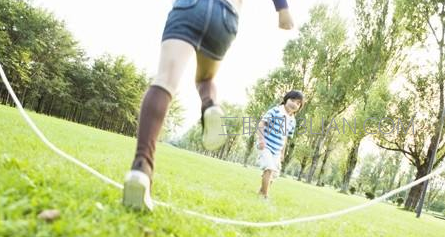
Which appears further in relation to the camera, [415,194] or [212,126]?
[415,194]

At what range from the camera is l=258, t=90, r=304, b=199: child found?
522 cm

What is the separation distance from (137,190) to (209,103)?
2.40 ft

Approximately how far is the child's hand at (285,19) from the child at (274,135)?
3.04m

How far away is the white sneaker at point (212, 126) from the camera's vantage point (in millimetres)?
2125

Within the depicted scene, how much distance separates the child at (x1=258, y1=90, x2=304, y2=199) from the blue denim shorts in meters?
3.41

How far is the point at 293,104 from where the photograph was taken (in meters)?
5.43

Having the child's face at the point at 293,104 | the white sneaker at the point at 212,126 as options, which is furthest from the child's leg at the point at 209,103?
the child's face at the point at 293,104

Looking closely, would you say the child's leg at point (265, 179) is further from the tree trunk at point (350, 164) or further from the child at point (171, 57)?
the tree trunk at point (350, 164)

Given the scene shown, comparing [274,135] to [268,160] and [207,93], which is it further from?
[207,93]

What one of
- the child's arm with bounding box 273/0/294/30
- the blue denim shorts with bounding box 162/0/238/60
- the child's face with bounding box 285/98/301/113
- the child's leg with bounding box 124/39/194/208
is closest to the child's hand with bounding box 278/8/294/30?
the child's arm with bounding box 273/0/294/30

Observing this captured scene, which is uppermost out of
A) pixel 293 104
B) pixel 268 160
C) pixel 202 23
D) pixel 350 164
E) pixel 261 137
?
pixel 293 104

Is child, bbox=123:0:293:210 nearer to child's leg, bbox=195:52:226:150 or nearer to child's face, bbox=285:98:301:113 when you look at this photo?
child's leg, bbox=195:52:226:150

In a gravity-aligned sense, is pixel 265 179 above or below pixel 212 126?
below

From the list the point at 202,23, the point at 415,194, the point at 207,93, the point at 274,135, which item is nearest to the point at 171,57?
the point at 202,23
